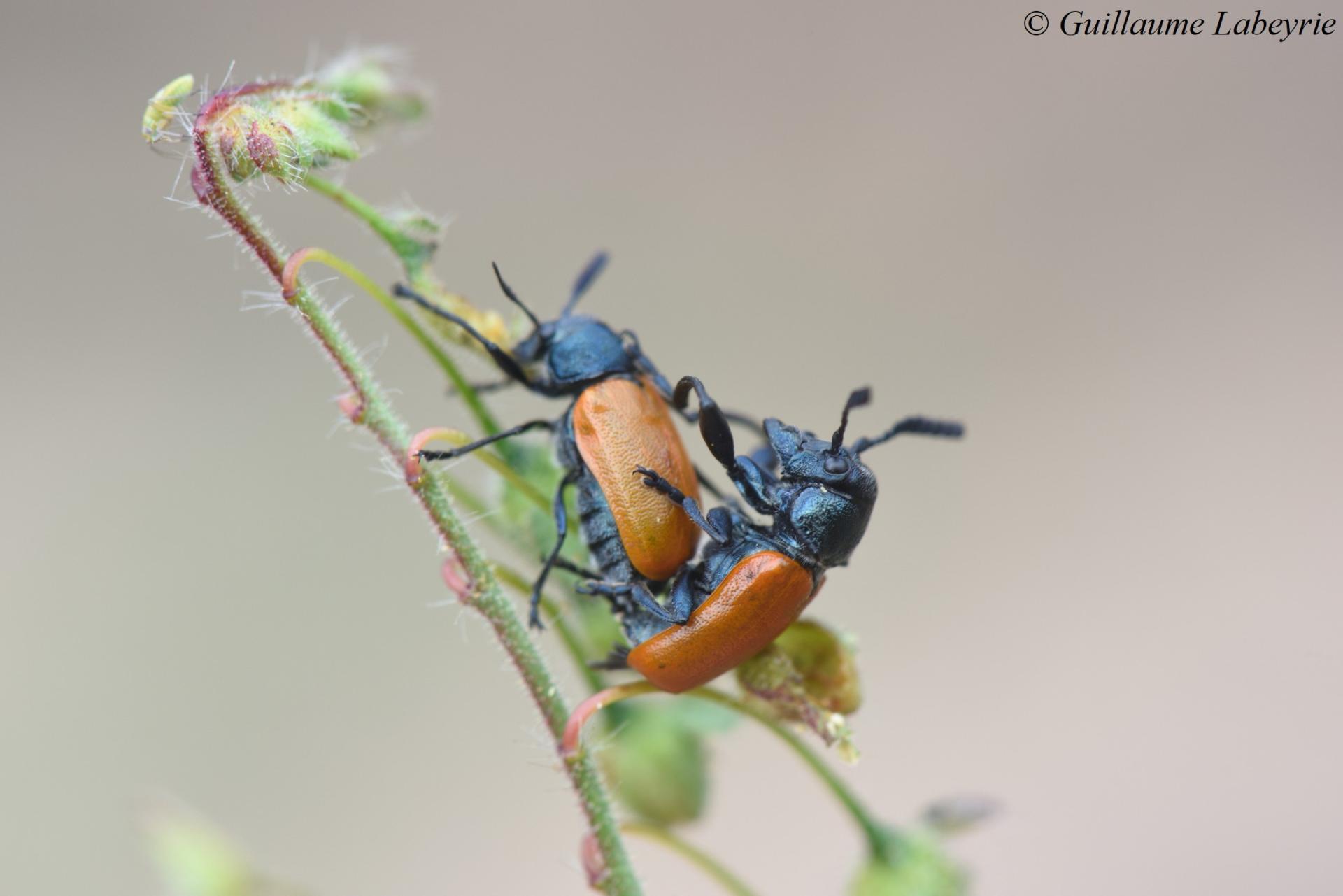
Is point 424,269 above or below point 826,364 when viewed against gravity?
below

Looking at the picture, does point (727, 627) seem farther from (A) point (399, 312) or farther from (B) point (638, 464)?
(A) point (399, 312)

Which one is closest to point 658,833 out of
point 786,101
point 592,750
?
point 592,750

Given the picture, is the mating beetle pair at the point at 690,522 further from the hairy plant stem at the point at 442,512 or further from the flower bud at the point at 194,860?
the flower bud at the point at 194,860

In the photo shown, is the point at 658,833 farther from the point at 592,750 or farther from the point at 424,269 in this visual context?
the point at 424,269

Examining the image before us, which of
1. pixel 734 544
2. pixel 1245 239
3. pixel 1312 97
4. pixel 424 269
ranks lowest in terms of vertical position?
pixel 734 544

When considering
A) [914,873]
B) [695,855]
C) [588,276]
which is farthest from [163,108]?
[914,873]

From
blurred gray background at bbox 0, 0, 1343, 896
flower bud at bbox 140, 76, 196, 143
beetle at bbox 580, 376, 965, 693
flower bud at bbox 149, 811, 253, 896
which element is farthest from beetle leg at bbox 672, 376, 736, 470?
blurred gray background at bbox 0, 0, 1343, 896

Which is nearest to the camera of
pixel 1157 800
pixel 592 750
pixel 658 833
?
pixel 592 750

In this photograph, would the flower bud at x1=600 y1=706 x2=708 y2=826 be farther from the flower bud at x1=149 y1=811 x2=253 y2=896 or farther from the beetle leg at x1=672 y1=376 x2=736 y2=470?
the flower bud at x1=149 y1=811 x2=253 y2=896
